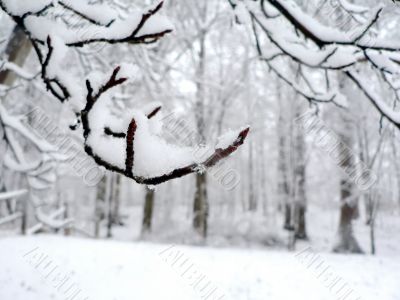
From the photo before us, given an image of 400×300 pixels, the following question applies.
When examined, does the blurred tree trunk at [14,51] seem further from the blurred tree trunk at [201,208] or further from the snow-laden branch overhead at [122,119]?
the blurred tree trunk at [201,208]

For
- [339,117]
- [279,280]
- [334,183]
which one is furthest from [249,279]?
[334,183]

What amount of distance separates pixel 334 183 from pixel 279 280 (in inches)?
594

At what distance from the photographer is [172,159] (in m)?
0.92

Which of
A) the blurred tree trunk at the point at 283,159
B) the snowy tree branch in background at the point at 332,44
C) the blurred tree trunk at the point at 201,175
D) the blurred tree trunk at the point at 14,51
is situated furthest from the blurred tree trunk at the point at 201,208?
the snowy tree branch in background at the point at 332,44

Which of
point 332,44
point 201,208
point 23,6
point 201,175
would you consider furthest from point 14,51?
point 201,208

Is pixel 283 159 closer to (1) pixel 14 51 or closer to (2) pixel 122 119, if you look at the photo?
(1) pixel 14 51

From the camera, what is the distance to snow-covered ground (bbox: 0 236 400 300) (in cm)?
528

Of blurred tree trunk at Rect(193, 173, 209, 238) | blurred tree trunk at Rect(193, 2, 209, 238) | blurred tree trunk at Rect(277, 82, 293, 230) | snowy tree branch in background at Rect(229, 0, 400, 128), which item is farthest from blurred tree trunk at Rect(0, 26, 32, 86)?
blurred tree trunk at Rect(277, 82, 293, 230)

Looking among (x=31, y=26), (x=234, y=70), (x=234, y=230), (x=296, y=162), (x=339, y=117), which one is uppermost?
(x=234, y=70)

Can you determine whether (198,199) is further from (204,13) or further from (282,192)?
(204,13)

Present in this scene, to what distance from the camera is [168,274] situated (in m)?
5.97

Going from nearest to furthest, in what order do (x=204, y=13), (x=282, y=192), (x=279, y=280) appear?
(x=279, y=280) → (x=204, y=13) → (x=282, y=192)

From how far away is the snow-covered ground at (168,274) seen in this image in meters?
5.28

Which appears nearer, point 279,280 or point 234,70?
point 279,280
